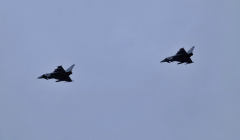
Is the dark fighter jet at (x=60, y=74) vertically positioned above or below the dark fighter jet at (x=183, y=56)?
below

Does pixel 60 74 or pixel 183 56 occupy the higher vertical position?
pixel 183 56

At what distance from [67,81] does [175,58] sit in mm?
38066

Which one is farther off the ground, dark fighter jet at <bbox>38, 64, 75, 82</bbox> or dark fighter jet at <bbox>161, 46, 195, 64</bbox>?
dark fighter jet at <bbox>161, 46, 195, 64</bbox>

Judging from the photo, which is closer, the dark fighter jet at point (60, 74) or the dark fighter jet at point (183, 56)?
the dark fighter jet at point (183, 56)

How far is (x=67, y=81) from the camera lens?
14438 cm

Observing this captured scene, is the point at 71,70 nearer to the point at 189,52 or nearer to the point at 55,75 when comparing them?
the point at 55,75

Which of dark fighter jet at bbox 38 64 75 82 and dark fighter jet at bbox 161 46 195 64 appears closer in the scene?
dark fighter jet at bbox 161 46 195 64

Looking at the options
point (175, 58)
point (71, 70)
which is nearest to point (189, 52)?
point (175, 58)

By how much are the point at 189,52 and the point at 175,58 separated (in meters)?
5.46

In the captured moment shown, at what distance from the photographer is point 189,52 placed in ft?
455

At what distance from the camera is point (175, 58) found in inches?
5566

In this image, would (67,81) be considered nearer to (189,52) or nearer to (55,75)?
(55,75)

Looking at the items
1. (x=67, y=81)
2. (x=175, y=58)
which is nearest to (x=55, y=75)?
(x=67, y=81)

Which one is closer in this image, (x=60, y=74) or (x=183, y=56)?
(x=183, y=56)
